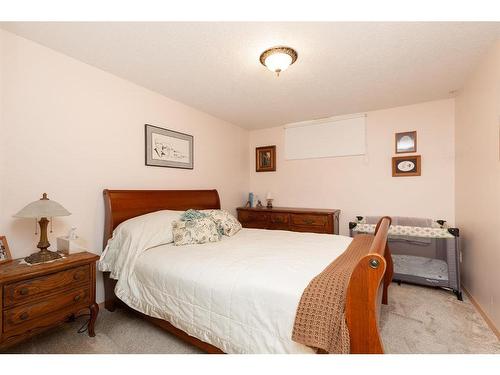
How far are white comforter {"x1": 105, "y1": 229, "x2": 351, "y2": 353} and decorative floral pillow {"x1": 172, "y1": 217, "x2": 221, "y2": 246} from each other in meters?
0.09

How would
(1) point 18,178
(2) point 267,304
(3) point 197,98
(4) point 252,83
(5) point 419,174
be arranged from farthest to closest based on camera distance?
(5) point 419,174 < (3) point 197,98 < (4) point 252,83 < (1) point 18,178 < (2) point 267,304

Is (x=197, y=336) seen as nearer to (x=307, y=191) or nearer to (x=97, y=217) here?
(x=97, y=217)

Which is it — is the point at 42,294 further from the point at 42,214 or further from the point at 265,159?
the point at 265,159

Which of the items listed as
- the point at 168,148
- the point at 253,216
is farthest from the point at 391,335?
the point at 168,148

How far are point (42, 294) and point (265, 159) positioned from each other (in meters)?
3.39

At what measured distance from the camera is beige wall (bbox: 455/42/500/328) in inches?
70.0

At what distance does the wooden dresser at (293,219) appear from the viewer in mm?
3107

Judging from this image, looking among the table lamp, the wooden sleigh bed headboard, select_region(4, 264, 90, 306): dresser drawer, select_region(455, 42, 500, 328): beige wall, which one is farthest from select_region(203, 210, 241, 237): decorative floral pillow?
select_region(455, 42, 500, 328): beige wall

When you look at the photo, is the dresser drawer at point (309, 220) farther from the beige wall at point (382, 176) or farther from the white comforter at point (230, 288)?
the white comforter at point (230, 288)

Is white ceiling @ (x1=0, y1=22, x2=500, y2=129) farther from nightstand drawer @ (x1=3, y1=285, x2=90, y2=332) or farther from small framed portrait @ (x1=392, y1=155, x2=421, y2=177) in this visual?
nightstand drawer @ (x1=3, y1=285, x2=90, y2=332)
